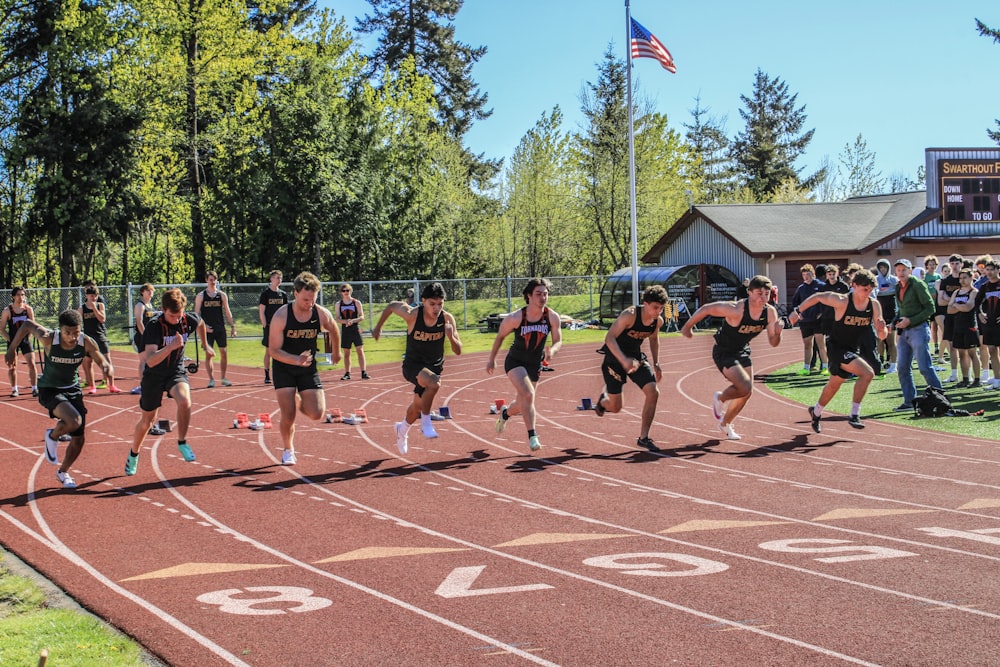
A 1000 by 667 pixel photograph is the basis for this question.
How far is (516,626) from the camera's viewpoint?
5.89m

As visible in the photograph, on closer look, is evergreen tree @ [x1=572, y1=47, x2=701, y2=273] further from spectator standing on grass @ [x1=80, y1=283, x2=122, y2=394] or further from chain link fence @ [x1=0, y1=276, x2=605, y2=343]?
spectator standing on grass @ [x1=80, y1=283, x2=122, y2=394]

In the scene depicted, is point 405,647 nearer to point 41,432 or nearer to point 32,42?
point 41,432

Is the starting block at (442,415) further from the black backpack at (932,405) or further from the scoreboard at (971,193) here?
the scoreboard at (971,193)

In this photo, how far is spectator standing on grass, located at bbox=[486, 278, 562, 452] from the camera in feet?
38.5

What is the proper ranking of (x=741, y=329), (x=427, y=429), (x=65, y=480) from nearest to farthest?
(x=65, y=480) → (x=741, y=329) → (x=427, y=429)

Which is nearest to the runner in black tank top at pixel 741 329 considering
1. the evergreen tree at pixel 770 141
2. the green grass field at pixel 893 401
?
the green grass field at pixel 893 401

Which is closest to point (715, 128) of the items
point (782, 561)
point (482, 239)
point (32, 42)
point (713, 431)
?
point (482, 239)

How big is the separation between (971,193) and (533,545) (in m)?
35.8

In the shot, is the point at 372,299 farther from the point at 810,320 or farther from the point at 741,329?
the point at 741,329

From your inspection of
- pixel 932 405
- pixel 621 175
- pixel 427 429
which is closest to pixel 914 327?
pixel 932 405

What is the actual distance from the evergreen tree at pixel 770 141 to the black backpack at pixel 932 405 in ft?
236

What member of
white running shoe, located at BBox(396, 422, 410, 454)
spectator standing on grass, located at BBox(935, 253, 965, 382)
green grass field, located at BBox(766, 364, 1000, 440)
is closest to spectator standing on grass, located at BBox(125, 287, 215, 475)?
white running shoe, located at BBox(396, 422, 410, 454)

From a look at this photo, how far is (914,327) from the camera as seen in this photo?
46.7 ft

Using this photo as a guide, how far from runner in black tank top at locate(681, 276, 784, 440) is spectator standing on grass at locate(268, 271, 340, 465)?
4.48 metres
